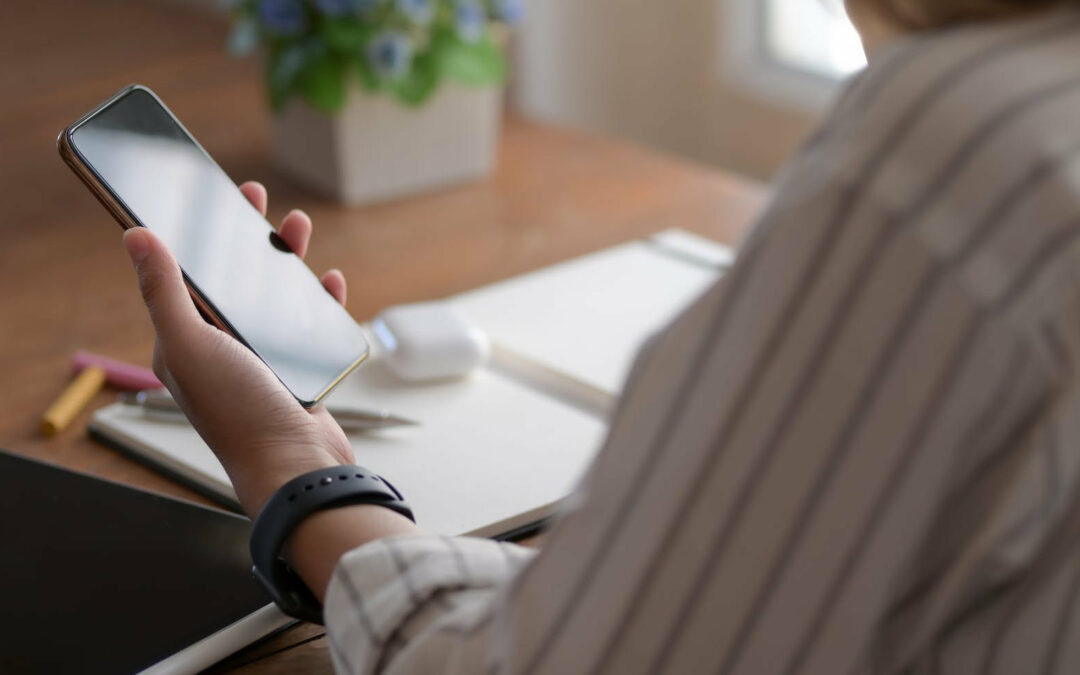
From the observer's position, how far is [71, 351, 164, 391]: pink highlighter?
984mm

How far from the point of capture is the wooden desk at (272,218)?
106 cm

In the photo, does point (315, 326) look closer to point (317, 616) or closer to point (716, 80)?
point (317, 616)

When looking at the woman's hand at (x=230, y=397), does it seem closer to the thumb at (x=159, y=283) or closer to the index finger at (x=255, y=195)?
the thumb at (x=159, y=283)

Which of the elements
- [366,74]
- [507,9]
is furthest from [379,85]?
[507,9]

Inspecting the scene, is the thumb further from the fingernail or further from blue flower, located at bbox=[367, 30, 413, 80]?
blue flower, located at bbox=[367, 30, 413, 80]

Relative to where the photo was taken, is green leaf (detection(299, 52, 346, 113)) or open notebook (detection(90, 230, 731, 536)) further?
green leaf (detection(299, 52, 346, 113))

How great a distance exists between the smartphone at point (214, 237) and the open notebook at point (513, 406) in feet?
0.21

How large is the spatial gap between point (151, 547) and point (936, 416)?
47cm

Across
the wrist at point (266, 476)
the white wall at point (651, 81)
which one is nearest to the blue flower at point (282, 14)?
the white wall at point (651, 81)

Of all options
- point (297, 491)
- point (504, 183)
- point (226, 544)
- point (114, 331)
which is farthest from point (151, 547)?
point (504, 183)

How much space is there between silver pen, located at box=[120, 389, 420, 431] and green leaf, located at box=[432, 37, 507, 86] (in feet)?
1.81

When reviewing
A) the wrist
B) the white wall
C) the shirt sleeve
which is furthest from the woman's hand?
the white wall

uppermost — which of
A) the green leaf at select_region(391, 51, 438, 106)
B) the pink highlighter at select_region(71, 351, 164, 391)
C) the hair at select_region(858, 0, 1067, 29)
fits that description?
the hair at select_region(858, 0, 1067, 29)

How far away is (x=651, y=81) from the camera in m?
2.08
